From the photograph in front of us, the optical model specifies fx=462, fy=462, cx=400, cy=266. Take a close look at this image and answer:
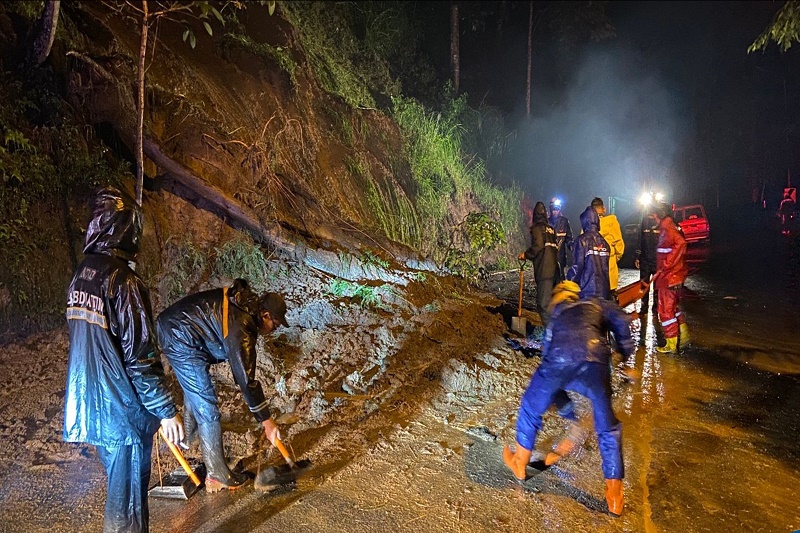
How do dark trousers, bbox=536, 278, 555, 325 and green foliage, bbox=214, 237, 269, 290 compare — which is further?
dark trousers, bbox=536, 278, 555, 325

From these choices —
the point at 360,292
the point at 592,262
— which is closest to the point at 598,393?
the point at 592,262

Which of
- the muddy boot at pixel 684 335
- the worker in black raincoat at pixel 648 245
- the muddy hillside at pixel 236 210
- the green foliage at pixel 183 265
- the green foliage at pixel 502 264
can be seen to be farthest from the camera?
the green foliage at pixel 502 264

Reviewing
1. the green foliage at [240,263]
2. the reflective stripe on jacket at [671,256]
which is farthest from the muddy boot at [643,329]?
the green foliage at [240,263]

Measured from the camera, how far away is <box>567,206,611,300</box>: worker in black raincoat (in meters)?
5.67

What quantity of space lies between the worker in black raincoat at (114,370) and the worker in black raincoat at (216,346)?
1.93 ft

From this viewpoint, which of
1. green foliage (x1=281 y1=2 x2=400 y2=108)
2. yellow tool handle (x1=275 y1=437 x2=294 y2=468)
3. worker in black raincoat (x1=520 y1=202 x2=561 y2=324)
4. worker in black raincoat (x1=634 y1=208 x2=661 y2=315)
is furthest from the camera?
green foliage (x1=281 y1=2 x2=400 y2=108)

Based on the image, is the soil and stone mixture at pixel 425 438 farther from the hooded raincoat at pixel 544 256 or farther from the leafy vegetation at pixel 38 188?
the hooded raincoat at pixel 544 256

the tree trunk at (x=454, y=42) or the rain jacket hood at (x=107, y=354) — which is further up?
the tree trunk at (x=454, y=42)

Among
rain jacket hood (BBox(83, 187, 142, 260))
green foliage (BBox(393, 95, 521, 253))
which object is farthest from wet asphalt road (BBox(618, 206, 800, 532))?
green foliage (BBox(393, 95, 521, 253))

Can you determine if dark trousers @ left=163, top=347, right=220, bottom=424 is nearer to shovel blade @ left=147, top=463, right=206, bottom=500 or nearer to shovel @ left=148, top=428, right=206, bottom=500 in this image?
shovel @ left=148, top=428, right=206, bottom=500

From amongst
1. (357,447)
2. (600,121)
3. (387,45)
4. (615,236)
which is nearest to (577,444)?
(357,447)

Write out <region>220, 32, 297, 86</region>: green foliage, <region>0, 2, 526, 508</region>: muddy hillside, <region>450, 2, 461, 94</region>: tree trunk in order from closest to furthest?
<region>0, 2, 526, 508</region>: muddy hillside
<region>220, 32, 297, 86</region>: green foliage
<region>450, 2, 461, 94</region>: tree trunk

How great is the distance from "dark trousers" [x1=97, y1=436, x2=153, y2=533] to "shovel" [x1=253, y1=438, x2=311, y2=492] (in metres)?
0.86

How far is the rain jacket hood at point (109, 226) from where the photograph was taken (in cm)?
237
